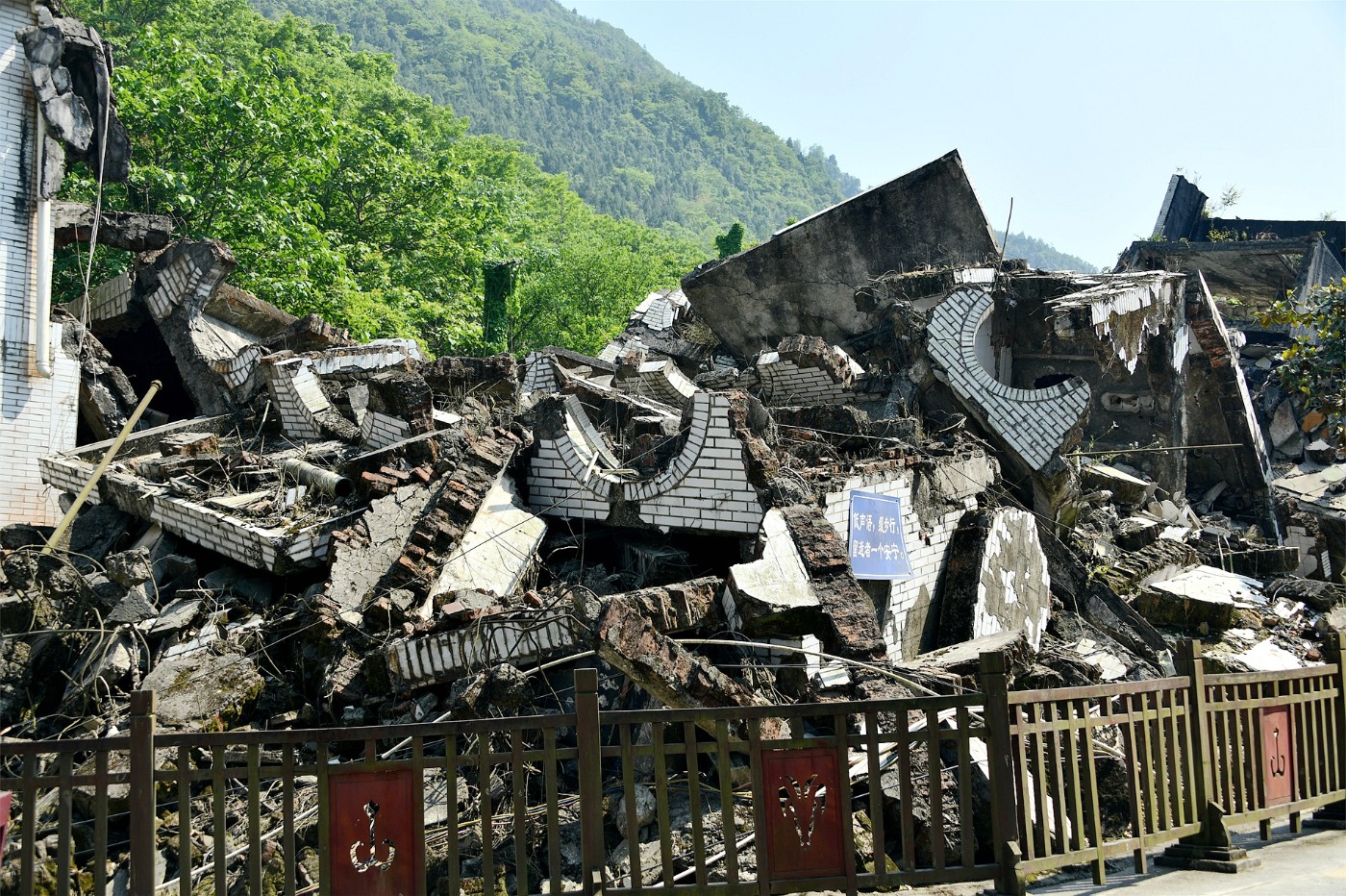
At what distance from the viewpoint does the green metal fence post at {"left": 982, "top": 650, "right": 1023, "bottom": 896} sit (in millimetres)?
4133

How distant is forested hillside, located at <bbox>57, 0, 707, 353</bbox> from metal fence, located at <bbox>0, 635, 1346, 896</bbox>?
12.8 meters

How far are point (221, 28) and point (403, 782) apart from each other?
3588 cm

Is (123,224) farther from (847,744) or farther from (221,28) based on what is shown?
(221,28)

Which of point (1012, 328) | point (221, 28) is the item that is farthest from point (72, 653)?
point (221, 28)

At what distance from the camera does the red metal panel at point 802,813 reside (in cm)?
399

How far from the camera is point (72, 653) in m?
7.40

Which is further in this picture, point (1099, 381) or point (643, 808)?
point (1099, 381)

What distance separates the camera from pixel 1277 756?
5.55 meters

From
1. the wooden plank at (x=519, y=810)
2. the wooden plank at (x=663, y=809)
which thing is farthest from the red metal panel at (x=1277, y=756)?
the wooden plank at (x=519, y=810)

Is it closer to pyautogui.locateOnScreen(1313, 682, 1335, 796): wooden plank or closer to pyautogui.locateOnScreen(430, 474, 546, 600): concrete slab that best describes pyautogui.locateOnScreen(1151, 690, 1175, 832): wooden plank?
pyautogui.locateOnScreen(1313, 682, 1335, 796): wooden plank

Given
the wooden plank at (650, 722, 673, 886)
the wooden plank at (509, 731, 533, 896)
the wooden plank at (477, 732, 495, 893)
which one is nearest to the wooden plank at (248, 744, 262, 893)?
the wooden plank at (477, 732, 495, 893)

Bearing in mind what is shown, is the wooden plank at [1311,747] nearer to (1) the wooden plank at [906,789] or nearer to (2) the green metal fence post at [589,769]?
(1) the wooden plank at [906,789]

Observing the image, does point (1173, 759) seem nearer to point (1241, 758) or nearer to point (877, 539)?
point (1241, 758)

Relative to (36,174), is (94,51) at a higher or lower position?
higher
